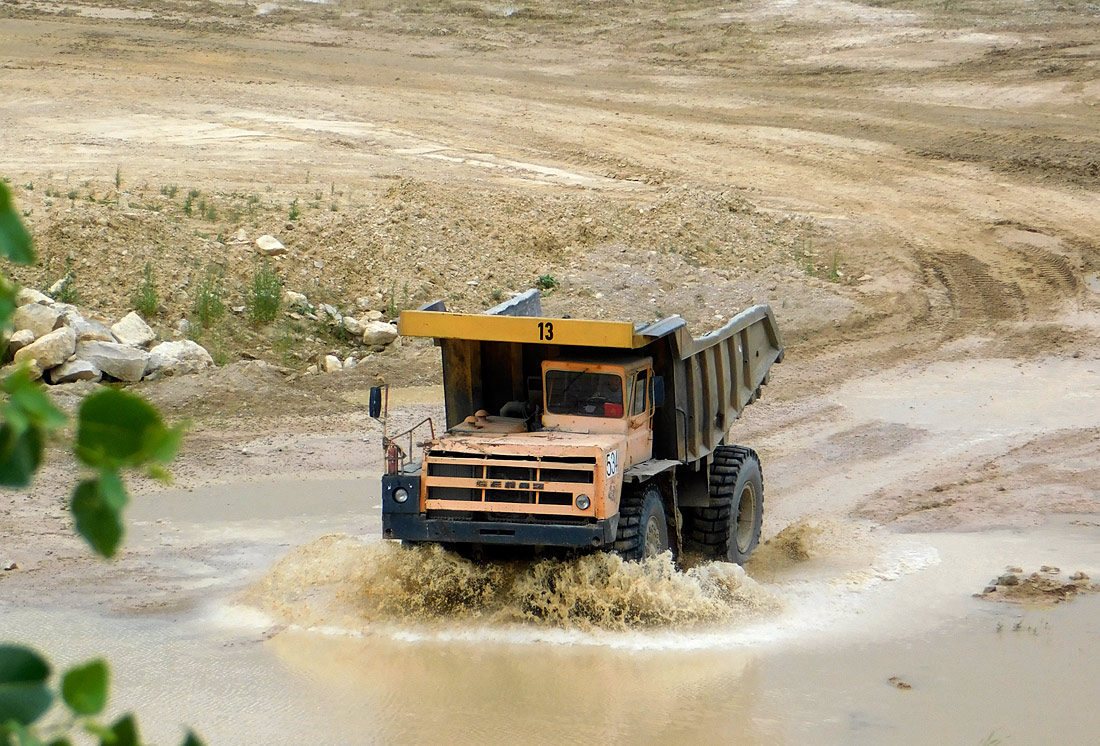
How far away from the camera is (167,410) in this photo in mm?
16375

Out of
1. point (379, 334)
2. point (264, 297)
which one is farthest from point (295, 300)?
point (379, 334)

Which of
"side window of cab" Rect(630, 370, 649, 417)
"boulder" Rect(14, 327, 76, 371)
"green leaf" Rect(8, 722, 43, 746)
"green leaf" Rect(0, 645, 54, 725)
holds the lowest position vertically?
"boulder" Rect(14, 327, 76, 371)

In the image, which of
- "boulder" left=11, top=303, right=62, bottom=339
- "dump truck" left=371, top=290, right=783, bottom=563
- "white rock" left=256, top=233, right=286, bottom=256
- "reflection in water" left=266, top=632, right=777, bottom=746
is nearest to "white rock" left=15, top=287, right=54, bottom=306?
"boulder" left=11, top=303, right=62, bottom=339

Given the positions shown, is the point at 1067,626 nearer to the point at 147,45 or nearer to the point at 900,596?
the point at 900,596

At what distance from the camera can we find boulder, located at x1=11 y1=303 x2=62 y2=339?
658 inches

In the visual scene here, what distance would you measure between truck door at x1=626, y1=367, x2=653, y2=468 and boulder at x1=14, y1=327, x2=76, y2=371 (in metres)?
8.26

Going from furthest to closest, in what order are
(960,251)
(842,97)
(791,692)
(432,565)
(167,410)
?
1. (842,97)
2. (960,251)
3. (167,410)
4. (432,565)
5. (791,692)

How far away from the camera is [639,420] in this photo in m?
10.8

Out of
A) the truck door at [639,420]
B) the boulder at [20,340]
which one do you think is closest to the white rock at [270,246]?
the boulder at [20,340]

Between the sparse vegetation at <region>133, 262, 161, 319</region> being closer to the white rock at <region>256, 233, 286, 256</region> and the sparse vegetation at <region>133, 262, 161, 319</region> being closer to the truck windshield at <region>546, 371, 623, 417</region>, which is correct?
the white rock at <region>256, 233, 286, 256</region>

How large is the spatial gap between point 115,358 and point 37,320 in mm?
1019

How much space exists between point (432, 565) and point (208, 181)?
14224 millimetres

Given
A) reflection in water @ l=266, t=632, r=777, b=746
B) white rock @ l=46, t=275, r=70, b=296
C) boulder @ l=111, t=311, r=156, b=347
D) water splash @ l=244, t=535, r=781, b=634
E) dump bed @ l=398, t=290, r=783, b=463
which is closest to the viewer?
reflection in water @ l=266, t=632, r=777, b=746

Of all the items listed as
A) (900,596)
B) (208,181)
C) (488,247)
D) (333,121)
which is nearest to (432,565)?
(900,596)
